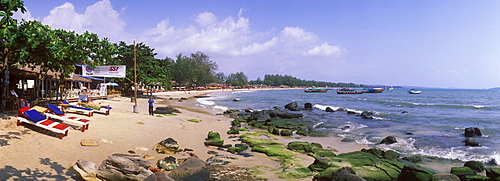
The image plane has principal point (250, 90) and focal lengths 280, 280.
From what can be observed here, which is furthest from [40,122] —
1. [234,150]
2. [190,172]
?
[234,150]

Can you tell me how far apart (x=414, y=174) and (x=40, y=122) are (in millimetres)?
12428

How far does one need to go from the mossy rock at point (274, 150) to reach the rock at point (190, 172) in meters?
4.21

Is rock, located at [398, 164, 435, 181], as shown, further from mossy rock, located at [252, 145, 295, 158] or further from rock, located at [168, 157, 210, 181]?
rock, located at [168, 157, 210, 181]

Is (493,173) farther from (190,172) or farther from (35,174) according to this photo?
(35,174)

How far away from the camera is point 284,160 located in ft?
34.0

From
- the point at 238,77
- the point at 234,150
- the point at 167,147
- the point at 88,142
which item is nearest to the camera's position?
the point at 88,142

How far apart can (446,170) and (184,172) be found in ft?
29.9

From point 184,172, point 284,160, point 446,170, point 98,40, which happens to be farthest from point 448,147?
point 98,40

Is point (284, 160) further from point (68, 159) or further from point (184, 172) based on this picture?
point (68, 159)

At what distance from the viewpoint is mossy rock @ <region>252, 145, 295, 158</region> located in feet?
36.6

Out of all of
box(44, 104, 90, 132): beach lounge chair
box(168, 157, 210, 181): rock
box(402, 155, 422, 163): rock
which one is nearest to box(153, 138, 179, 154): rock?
box(168, 157, 210, 181): rock

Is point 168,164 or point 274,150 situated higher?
point 168,164

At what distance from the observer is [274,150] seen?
11758mm

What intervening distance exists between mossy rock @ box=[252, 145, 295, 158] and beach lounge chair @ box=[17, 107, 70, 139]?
7.15 meters
